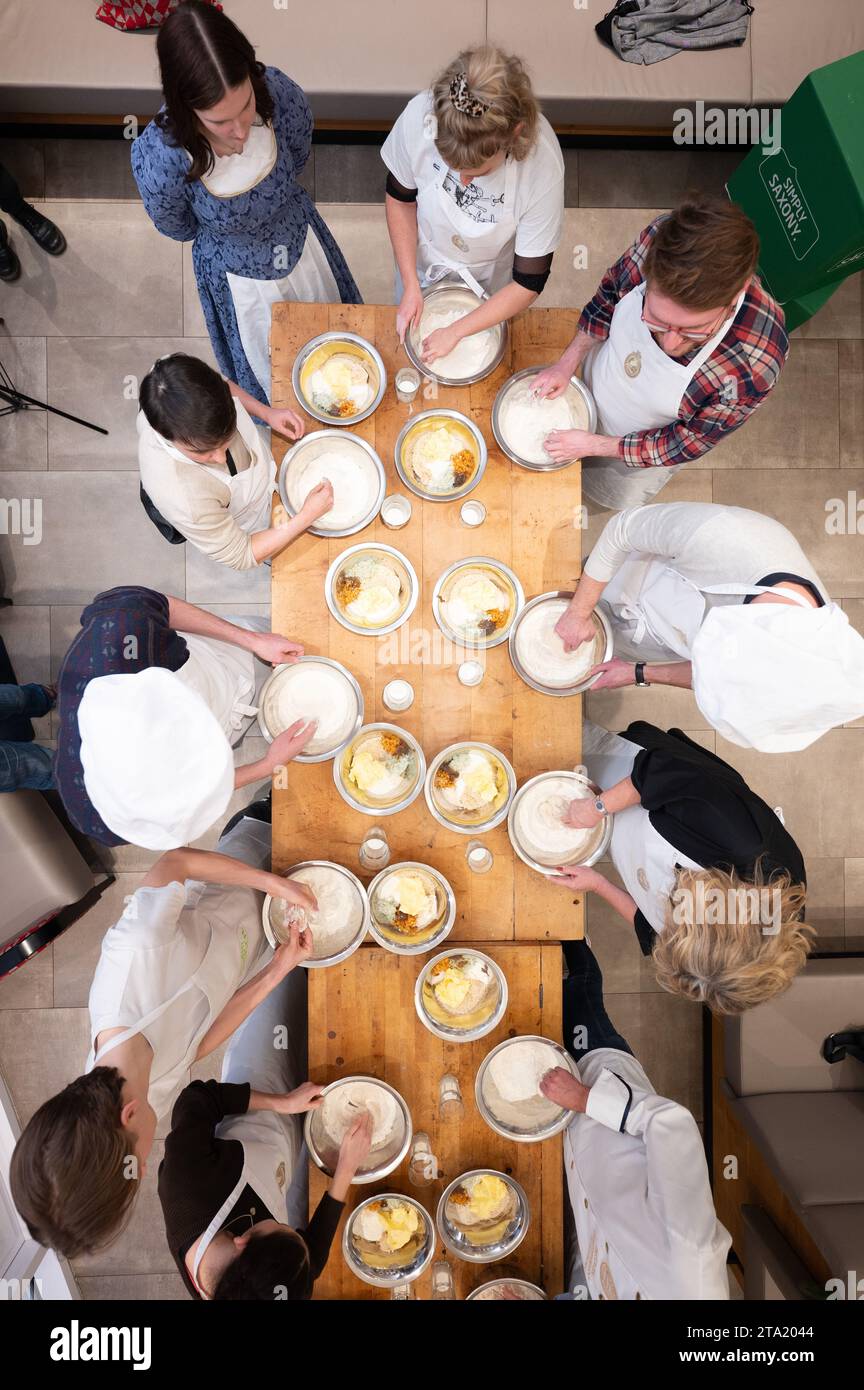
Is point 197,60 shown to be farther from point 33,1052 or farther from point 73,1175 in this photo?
point 33,1052

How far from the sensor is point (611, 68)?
118 inches

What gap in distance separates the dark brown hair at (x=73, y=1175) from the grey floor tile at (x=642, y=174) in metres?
3.87

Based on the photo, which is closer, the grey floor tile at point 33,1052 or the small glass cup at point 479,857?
the small glass cup at point 479,857

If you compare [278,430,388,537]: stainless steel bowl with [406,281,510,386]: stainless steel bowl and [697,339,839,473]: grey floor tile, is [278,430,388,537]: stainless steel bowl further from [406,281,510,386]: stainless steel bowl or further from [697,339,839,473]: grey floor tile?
[697,339,839,473]: grey floor tile

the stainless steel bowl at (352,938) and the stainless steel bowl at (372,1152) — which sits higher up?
the stainless steel bowl at (352,938)

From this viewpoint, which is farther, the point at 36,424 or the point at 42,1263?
the point at 36,424

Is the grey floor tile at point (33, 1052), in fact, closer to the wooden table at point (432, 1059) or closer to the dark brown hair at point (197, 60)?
the wooden table at point (432, 1059)

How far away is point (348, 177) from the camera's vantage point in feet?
10.9

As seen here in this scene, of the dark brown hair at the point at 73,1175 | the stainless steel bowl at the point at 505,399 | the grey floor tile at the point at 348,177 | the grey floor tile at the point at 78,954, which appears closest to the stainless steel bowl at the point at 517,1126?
the dark brown hair at the point at 73,1175

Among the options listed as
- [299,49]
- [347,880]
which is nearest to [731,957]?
[347,880]

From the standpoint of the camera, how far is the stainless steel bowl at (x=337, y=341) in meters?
2.22

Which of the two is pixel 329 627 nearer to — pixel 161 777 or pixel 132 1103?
pixel 161 777

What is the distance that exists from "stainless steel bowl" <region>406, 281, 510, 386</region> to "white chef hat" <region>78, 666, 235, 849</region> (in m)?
1.20

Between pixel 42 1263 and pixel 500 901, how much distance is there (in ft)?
8.08
